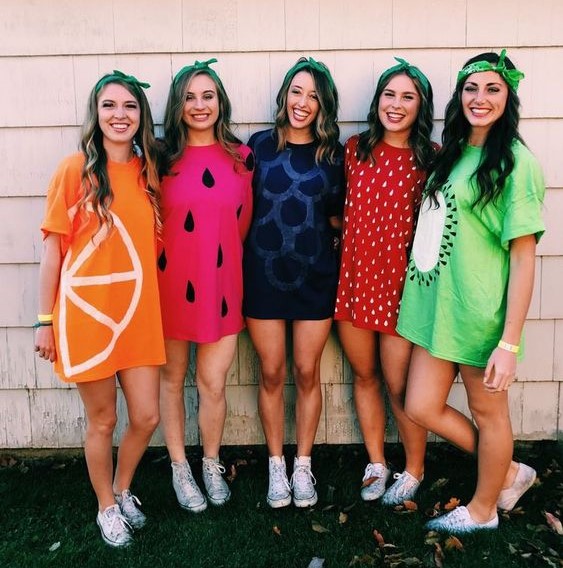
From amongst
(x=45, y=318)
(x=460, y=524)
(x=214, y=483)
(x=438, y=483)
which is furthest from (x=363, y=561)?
(x=45, y=318)

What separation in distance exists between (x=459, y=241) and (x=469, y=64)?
694mm

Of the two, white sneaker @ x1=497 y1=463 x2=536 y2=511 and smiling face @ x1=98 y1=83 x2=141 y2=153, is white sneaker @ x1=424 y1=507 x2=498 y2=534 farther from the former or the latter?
smiling face @ x1=98 y1=83 x2=141 y2=153

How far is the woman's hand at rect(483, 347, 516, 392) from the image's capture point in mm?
2395

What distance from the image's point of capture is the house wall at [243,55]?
3068 millimetres

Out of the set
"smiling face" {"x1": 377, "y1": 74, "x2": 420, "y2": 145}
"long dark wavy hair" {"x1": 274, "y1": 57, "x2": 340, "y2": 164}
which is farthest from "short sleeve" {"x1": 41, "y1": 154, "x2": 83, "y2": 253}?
"smiling face" {"x1": 377, "y1": 74, "x2": 420, "y2": 145}

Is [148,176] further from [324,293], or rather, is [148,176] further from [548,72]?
[548,72]

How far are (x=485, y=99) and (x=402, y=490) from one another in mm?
1786

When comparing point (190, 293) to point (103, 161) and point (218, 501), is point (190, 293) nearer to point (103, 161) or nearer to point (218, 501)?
point (103, 161)

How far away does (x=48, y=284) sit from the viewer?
96.7 inches

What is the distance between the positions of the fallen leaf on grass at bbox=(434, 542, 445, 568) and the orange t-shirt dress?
1.44 meters

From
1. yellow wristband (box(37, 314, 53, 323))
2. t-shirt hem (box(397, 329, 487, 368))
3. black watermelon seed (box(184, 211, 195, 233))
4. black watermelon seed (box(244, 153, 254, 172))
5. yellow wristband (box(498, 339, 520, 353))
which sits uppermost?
black watermelon seed (box(244, 153, 254, 172))

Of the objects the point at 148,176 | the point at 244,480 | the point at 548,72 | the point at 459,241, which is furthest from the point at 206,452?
the point at 548,72

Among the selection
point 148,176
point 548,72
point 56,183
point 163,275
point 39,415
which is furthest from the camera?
point 39,415

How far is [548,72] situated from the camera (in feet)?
10.2
